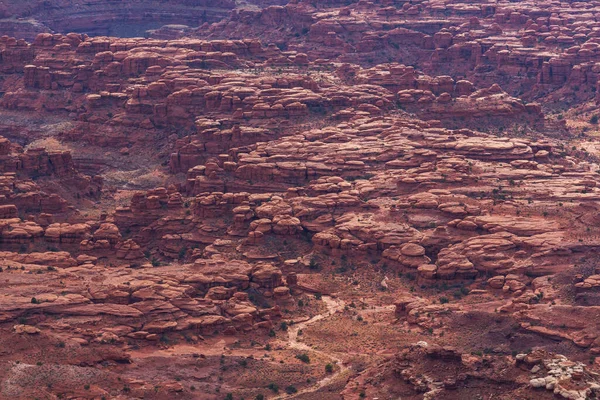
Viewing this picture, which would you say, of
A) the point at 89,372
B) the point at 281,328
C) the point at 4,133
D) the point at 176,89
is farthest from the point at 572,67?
the point at 89,372

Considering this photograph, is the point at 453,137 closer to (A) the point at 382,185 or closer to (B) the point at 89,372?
(A) the point at 382,185

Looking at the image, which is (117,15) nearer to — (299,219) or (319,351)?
(299,219)

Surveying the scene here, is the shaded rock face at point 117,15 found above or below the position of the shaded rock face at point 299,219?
below

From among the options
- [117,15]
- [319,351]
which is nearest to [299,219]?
[319,351]

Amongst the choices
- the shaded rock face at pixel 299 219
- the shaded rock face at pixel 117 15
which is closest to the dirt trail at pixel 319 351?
the shaded rock face at pixel 299 219

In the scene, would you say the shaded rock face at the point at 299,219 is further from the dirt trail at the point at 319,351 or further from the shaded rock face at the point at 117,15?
the shaded rock face at the point at 117,15

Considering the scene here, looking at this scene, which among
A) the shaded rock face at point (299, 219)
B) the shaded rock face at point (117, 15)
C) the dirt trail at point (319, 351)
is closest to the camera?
the dirt trail at point (319, 351)

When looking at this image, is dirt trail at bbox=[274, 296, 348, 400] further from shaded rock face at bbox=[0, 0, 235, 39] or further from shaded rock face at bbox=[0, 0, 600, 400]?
shaded rock face at bbox=[0, 0, 235, 39]

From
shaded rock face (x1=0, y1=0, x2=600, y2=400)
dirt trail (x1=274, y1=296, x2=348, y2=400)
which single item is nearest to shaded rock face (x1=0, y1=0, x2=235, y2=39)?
shaded rock face (x1=0, y1=0, x2=600, y2=400)
